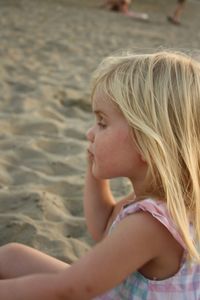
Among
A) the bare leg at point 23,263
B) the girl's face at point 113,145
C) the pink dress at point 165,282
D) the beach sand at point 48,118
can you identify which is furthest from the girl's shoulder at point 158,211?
the beach sand at point 48,118

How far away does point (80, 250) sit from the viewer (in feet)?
7.95

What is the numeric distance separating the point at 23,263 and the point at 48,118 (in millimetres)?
2291

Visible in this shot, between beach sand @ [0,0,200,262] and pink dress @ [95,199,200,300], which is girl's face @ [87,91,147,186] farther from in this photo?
beach sand @ [0,0,200,262]

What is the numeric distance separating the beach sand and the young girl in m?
0.78

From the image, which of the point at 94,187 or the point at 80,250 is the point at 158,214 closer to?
the point at 94,187

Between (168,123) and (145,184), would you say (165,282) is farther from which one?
(168,123)

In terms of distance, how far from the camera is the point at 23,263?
191 centimetres

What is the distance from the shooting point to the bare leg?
190 centimetres

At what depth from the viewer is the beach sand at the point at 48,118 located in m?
2.58

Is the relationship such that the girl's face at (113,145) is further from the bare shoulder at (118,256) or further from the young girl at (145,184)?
the bare shoulder at (118,256)

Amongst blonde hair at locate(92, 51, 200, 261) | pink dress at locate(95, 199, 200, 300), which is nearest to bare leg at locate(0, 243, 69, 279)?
pink dress at locate(95, 199, 200, 300)

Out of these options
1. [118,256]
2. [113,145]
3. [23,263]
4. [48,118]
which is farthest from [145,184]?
[48,118]

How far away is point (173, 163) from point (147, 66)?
0.26 m

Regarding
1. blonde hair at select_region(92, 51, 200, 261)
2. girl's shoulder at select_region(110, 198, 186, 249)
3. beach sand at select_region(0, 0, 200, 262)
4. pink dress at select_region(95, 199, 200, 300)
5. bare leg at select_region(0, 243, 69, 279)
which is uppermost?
blonde hair at select_region(92, 51, 200, 261)
